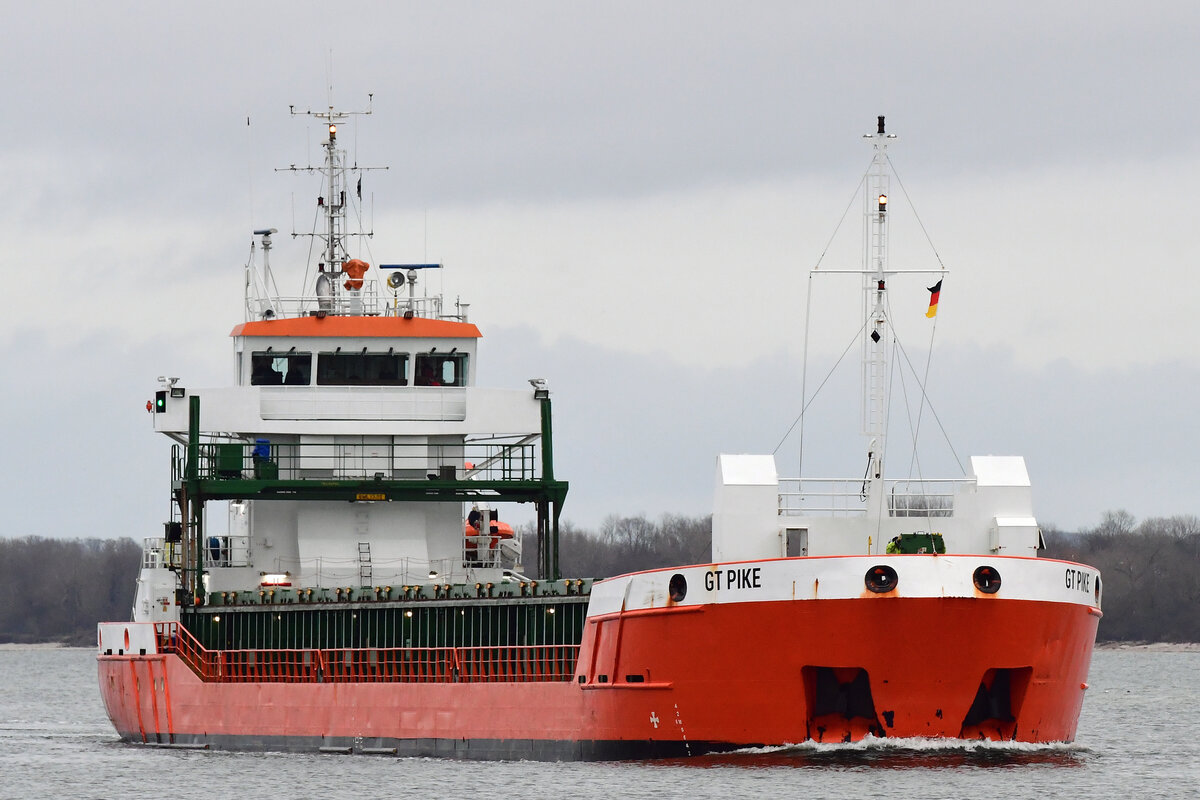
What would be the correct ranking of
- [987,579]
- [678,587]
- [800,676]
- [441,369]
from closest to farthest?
[987,579], [800,676], [678,587], [441,369]

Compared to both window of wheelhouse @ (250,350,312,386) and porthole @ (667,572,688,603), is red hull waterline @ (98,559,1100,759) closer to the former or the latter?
porthole @ (667,572,688,603)

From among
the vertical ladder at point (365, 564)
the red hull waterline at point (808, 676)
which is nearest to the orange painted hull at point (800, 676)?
the red hull waterline at point (808, 676)

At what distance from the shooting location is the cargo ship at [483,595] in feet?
120

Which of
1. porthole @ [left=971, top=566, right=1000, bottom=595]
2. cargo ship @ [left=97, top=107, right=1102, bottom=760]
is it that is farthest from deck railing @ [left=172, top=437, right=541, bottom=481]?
porthole @ [left=971, top=566, right=1000, bottom=595]

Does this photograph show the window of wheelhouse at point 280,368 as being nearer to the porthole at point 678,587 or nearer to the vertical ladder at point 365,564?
the vertical ladder at point 365,564

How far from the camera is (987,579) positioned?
36.0 m

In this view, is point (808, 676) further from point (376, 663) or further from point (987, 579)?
point (376, 663)

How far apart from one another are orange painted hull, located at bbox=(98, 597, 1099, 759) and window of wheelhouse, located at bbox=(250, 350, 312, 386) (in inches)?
448

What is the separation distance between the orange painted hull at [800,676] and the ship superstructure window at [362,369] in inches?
420

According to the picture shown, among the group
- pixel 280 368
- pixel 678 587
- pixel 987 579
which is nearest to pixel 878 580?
pixel 987 579

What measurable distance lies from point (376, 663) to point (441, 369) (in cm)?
779

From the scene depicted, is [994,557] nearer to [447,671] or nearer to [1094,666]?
[447,671]

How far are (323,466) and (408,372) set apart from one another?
2.85m

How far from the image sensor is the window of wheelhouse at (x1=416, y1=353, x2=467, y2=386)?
51.3 m
